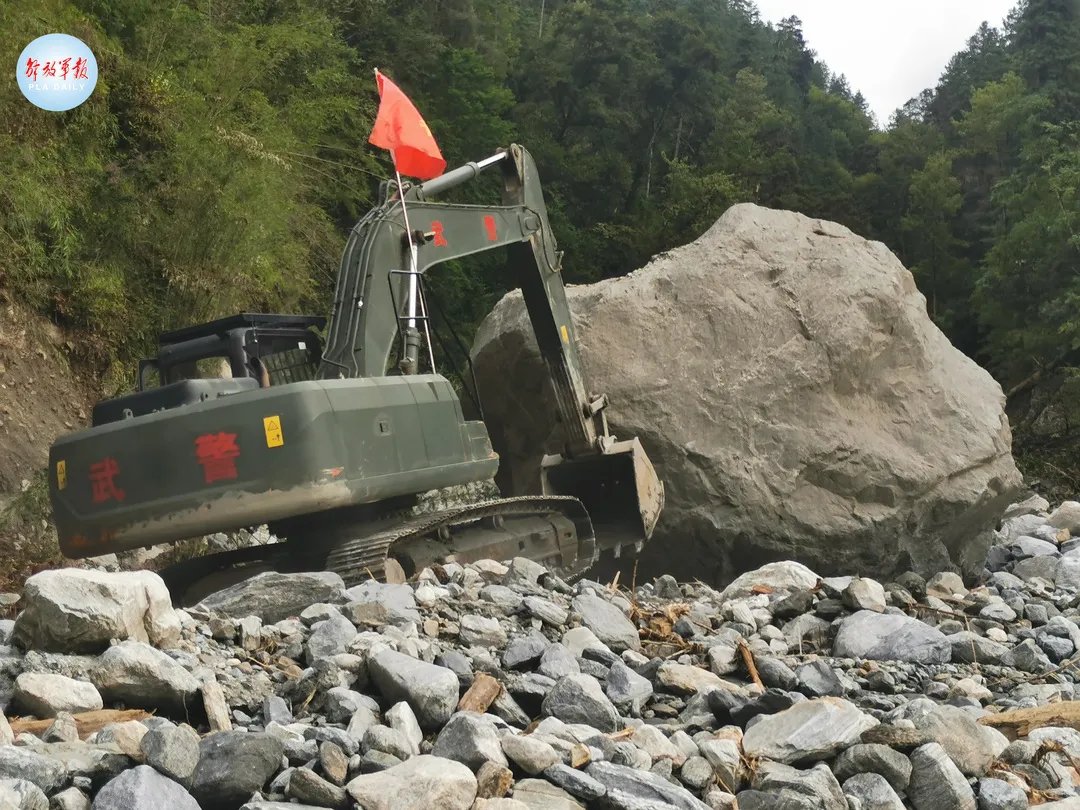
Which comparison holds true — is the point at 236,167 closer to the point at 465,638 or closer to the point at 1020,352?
the point at 465,638

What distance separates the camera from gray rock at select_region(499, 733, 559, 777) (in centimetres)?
283

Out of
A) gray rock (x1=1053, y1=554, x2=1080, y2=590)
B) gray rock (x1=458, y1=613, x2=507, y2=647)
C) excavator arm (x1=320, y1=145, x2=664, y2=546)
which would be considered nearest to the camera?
gray rock (x1=458, y1=613, x2=507, y2=647)

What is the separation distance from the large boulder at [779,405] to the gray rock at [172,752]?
222 inches

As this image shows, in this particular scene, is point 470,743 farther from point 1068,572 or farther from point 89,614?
point 1068,572

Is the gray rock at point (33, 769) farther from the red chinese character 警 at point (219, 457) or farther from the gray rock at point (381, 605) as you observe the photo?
the red chinese character 警 at point (219, 457)

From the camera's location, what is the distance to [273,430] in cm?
536

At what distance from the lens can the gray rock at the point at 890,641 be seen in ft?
16.2

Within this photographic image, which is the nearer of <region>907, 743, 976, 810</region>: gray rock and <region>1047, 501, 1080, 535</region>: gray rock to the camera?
<region>907, 743, 976, 810</region>: gray rock

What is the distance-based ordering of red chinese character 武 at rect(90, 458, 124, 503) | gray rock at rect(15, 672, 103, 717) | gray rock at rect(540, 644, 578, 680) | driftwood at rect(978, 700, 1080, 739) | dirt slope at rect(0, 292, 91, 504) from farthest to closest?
dirt slope at rect(0, 292, 91, 504) < red chinese character 武 at rect(90, 458, 124, 503) < gray rock at rect(540, 644, 578, 680) < driftwood at rect(978, 700, 1080, 739) < gray rock at rect(15, 672, 103, 717)

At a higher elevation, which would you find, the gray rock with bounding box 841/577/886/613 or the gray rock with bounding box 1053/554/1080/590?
the gray rock with bounding box 841/577/886/613

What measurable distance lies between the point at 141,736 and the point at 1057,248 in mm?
21472

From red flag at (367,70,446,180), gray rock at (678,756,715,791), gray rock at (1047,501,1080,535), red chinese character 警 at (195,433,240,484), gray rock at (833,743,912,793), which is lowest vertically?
gray rock at (1047,501,1080,535)

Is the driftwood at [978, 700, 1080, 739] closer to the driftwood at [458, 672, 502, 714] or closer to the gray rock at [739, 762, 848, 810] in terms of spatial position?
the gray rock at [739, 762, 848, 810]

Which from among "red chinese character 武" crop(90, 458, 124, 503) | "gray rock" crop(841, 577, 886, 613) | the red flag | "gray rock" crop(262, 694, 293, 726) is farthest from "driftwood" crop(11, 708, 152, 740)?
the red flag
